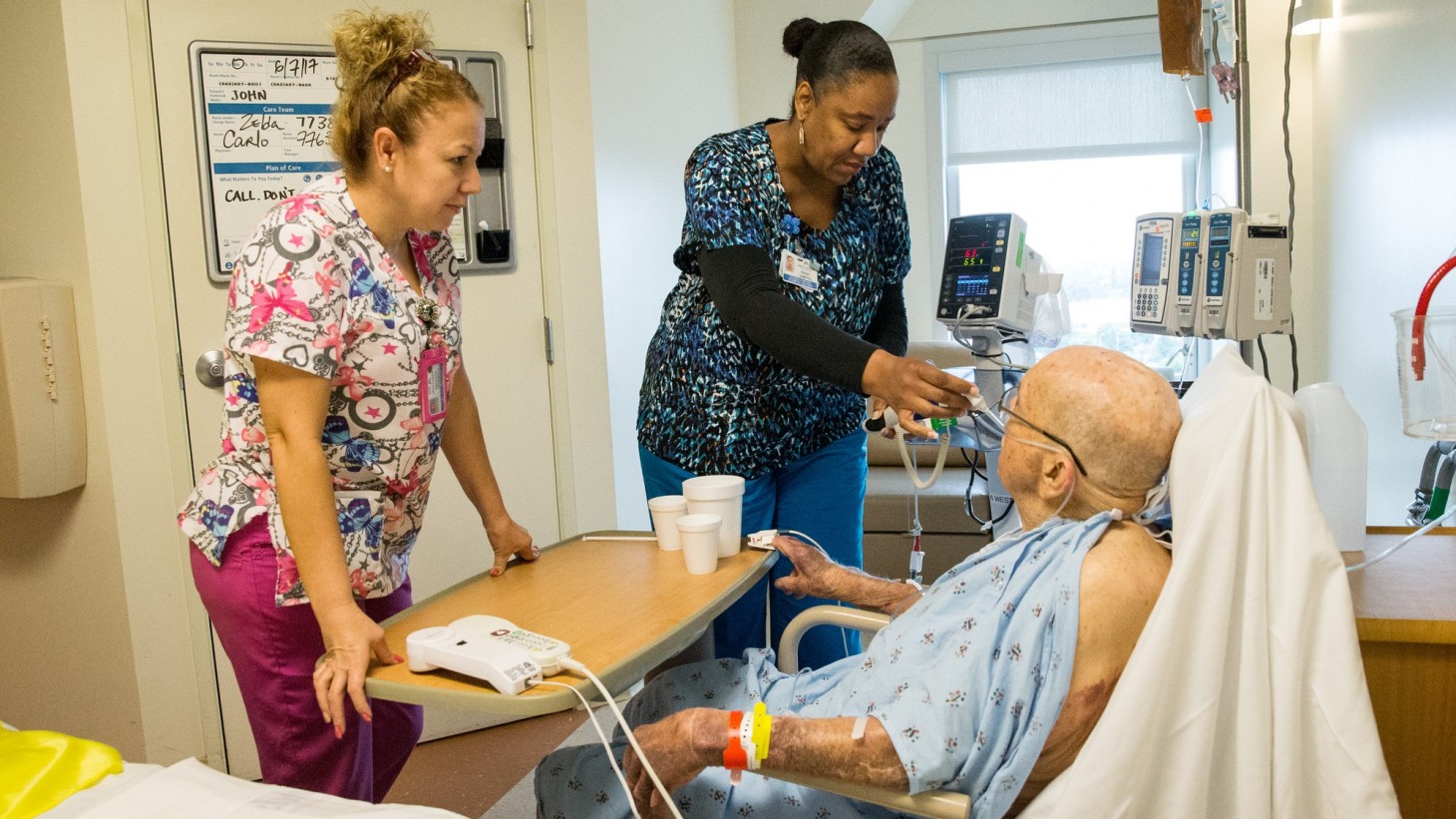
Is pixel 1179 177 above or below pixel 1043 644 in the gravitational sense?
above

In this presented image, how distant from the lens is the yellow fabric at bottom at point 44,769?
1188mm

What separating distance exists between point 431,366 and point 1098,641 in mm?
933

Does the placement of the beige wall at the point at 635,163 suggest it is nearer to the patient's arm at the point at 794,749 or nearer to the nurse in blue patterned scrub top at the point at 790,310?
the nurse in blue patterned scrub top at the point at 790,310

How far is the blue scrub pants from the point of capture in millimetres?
1905

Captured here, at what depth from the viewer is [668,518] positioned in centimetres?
168

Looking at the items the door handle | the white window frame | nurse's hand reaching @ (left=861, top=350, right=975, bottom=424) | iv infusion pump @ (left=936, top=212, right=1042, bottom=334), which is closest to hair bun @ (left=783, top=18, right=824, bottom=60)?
nurse's hand reaching @ (left=861, top=350, right=975, bottom=424)

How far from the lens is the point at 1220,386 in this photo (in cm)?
124

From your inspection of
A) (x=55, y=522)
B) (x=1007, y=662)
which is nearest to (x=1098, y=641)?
(x=1007, y=662)

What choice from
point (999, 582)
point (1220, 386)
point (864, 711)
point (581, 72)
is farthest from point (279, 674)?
point (581, 72)

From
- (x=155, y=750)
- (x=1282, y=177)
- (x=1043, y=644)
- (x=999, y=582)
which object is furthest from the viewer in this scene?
(x=1282, y=177)

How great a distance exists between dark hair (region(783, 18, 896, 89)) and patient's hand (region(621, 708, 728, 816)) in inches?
39.5

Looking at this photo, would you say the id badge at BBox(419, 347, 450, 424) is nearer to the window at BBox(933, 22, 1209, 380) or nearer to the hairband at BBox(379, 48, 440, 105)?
the hairband at BBox(379, 48, 440, 105)

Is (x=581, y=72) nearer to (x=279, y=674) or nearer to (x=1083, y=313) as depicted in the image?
(x=279, y=674)

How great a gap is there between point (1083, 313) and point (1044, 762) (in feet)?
13.5
